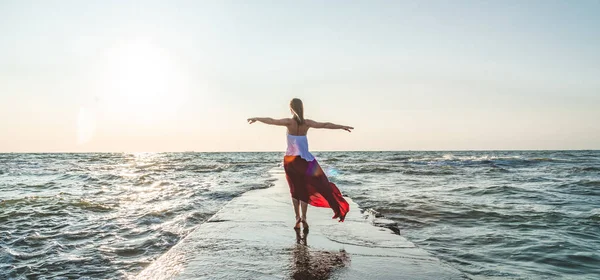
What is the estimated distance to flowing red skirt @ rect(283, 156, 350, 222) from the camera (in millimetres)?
→ 5271

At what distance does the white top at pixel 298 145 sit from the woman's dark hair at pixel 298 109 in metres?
0.24

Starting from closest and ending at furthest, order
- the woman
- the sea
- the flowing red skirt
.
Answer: the sea
the woman
the flowing red skirt

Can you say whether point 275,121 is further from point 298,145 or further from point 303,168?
point 303,168

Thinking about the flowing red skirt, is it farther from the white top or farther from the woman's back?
the woman's back

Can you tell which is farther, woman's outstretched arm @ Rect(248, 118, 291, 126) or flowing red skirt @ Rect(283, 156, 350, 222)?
flowing red skirt @ Rect(283, 156, 350, 222)

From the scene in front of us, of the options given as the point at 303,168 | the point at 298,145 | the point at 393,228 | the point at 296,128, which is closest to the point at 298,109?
the point at 296,128

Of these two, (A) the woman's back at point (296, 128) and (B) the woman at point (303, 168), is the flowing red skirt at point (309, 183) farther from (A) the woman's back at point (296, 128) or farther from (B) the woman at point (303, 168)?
(A) the woman's back at point (296, 128)

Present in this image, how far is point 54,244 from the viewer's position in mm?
6047

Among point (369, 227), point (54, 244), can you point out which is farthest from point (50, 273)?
point (369, 227)

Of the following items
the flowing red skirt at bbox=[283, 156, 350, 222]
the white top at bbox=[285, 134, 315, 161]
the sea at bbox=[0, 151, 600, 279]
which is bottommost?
the sea at bbox=[0, 151, 600, 279]

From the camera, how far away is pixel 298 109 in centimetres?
504

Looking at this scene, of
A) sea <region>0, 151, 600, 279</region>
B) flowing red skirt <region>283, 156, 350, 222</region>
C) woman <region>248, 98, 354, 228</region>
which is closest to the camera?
sea <region>0, 151, 600, 279</region>

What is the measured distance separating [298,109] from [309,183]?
1.07 m

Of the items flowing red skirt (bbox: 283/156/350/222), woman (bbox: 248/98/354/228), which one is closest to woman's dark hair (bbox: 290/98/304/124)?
woman (bbox: 248/98/354/228)
